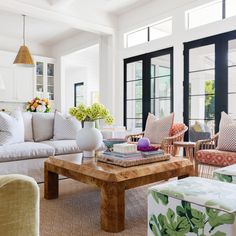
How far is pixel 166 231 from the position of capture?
163cm

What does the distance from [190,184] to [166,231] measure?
0.32 meters

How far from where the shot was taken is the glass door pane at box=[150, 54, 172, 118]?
16.5ft

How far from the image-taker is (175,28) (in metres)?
4.73

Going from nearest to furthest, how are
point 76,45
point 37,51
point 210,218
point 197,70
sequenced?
point 210,218
point 197,70
point 76,45
point 37,51

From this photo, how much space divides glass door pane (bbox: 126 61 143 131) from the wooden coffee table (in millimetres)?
3248

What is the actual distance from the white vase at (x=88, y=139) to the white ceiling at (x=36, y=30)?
4.04 metres

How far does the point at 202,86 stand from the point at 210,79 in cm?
18

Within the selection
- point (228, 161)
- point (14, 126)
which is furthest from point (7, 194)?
point (14, 126)

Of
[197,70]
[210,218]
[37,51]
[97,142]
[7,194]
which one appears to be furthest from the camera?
[37,51]

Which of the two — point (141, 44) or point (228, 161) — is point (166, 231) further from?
point (141, 44)

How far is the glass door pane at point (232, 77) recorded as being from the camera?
4035 millimetres

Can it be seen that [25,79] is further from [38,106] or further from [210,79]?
[210,79]

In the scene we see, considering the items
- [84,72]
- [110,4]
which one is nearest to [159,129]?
[110,4]

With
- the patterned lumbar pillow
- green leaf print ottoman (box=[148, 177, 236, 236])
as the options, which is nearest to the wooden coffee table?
green leaf print ottoman (box=[148, 177, 236, 236])
